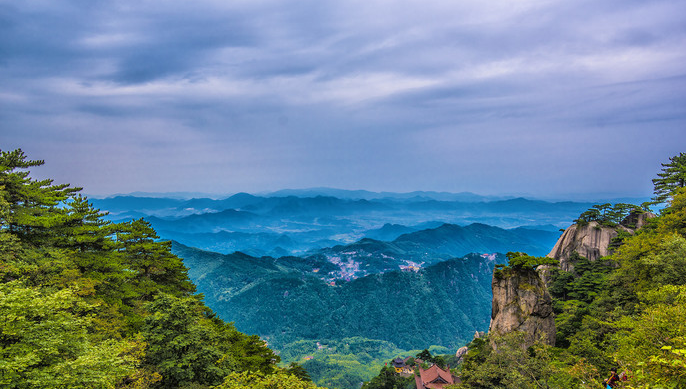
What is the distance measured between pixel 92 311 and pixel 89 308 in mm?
6401

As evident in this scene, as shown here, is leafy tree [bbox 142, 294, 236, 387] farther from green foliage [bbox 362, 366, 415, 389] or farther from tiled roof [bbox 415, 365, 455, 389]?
green foliage [bbox 362, 366, 415, 389]

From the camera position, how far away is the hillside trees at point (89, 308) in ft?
39.6

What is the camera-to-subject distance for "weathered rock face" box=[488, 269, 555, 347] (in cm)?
3048

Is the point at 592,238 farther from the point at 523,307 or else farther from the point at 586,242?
the point at 523,307

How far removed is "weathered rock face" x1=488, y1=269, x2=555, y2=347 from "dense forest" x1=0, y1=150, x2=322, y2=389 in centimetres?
2151

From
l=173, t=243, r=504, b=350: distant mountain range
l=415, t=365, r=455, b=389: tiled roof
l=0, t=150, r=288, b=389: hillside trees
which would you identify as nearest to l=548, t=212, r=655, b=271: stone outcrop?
l=415, t=365, r=455, b=389: tiled roof

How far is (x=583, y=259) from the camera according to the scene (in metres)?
42.4

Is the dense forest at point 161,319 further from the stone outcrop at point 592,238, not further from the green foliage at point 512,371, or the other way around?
the stone outcrop at point 592,238

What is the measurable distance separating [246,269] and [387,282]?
7225 cm

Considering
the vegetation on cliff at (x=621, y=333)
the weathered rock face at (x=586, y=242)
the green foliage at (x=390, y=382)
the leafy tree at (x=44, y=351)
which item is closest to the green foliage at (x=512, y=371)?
the vegetation on cliff at (x=621, y=333)

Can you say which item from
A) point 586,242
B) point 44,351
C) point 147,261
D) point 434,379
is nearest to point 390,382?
point 434,379

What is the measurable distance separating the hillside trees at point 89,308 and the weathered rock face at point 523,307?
22.6m

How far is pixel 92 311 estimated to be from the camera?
22.4 meters

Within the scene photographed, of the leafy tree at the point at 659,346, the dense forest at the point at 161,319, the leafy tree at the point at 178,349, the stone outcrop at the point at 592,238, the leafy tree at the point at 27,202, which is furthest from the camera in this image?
the stone outcrop at the point at 592,238
